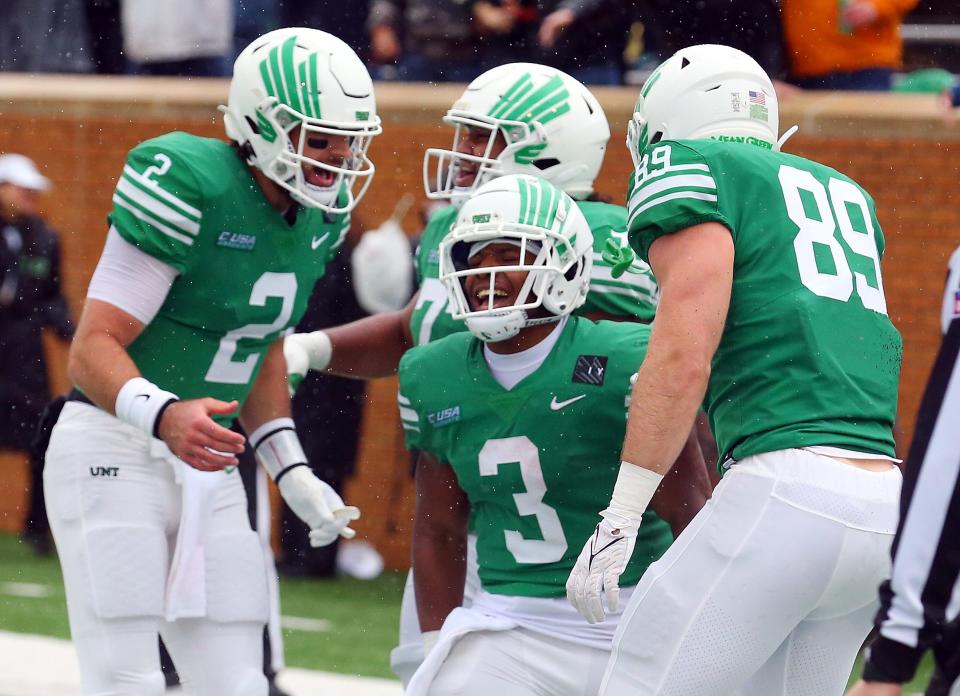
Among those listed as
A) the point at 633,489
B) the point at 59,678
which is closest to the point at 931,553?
the point at 633,489

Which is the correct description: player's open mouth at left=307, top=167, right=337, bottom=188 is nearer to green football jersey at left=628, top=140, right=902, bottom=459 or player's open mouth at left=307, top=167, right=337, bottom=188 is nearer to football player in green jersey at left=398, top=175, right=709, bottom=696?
football player in green jersey at left=398, top=175, right=709, bottom=696

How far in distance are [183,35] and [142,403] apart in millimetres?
5562

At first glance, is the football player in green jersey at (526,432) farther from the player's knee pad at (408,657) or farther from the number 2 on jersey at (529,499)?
the player's knee pad at (408,657)

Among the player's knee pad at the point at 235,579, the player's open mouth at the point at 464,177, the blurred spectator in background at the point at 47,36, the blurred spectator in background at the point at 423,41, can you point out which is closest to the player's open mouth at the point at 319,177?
the player's open mouth at the point at 464,177

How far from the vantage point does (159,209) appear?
11.8 ft

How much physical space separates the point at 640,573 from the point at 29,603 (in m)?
4.28

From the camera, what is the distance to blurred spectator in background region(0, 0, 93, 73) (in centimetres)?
913

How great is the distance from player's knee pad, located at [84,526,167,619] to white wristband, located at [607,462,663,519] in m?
1.26

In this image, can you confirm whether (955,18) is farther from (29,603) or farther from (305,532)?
(29,603)

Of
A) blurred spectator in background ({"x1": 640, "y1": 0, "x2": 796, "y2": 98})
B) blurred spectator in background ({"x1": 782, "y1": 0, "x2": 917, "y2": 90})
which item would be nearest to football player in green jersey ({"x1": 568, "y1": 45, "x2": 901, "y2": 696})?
blurred spectator in background ({"x1": 640, "y1": 0, "x2": 796, "y2": 98})

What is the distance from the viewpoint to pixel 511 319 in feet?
10.6

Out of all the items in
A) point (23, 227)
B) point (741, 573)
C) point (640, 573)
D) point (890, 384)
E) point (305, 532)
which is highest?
point (890, 384)

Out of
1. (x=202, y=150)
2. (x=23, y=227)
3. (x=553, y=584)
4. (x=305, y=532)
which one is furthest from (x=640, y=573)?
(x=23, y=227)

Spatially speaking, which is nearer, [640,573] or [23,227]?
[640,573]
